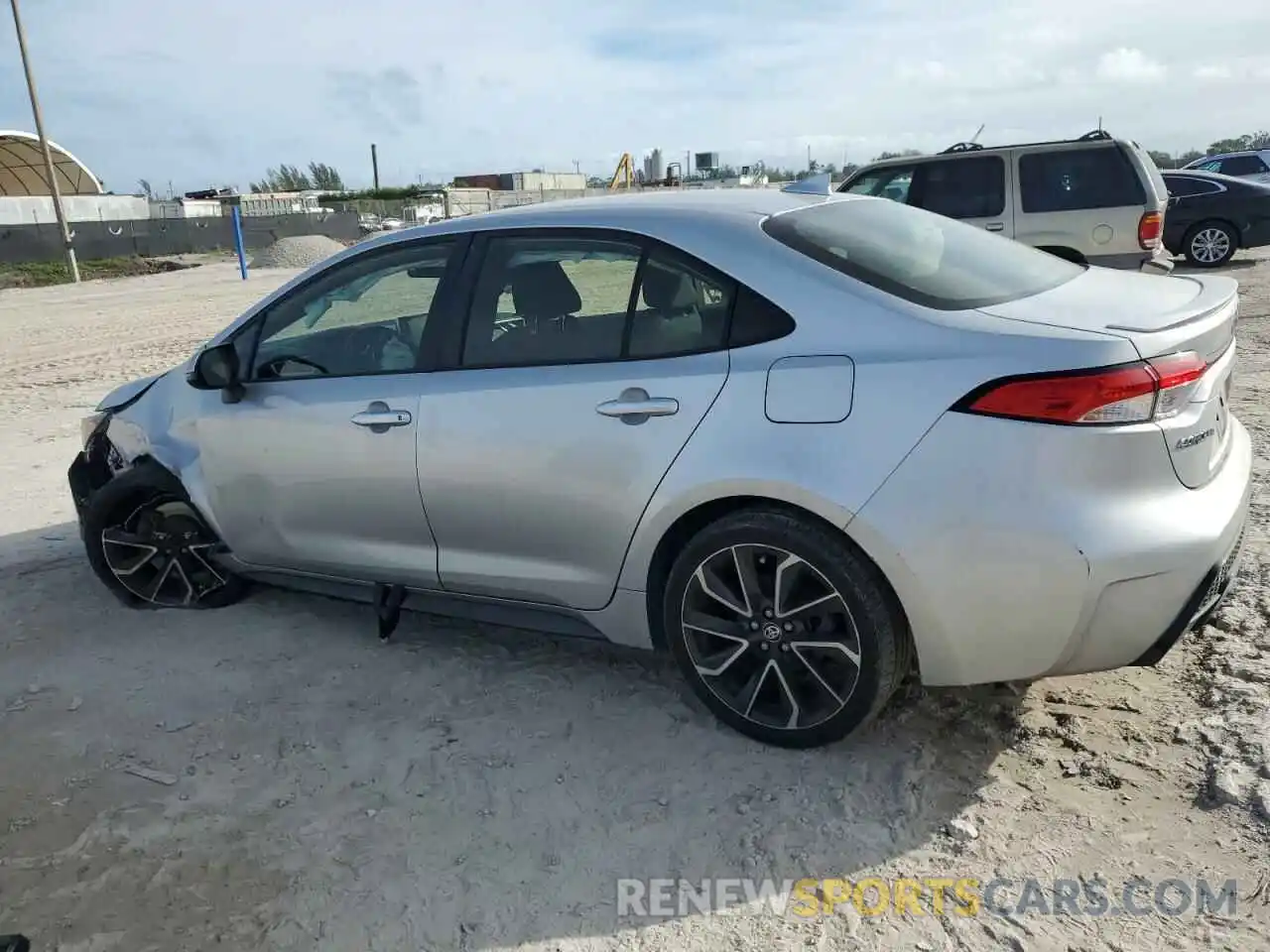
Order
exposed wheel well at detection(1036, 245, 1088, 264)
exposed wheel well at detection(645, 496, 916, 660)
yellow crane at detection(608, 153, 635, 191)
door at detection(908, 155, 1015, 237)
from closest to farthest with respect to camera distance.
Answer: exposed wheel well at detection(645, 496, 916, 660), exposed wheel well at detection(1036, 245, 1088, 264), door at detection(908, 155, 1015, 237), yellow crane at detection(608, 153, 635, 191)

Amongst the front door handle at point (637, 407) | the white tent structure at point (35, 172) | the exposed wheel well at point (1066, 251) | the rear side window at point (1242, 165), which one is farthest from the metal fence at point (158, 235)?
the front door handle at point (637, 407)

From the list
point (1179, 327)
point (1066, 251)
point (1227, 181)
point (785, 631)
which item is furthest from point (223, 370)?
point (1227, 181)

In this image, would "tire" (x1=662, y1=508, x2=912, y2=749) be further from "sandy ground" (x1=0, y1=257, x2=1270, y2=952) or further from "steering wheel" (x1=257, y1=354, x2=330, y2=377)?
"steering wheel" (x1=257, y1=354, x2=330, y2=377)

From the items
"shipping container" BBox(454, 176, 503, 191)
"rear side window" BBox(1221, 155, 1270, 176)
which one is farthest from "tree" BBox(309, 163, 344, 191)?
"rear side window" BBox(1221, 155, 1270, 176)

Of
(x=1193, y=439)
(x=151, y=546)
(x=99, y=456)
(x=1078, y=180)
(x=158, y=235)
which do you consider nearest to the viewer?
(x=1193, y=439)

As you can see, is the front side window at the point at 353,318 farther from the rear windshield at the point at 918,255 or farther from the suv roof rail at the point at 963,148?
the suv roof rail at the point at 963,148

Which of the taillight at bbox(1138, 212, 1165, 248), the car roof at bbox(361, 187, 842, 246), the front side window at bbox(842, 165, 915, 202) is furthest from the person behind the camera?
the front side window at bbox(842, 165, 915, 202)

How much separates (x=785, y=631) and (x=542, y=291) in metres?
1.51

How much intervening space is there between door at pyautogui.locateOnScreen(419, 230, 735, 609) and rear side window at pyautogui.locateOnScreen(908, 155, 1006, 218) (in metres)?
7.73

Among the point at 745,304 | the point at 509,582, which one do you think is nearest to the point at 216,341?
the point at 509,582

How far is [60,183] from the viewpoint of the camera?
58969 millimetres

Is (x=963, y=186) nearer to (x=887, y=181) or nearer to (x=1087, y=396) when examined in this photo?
(x=887, y=181)

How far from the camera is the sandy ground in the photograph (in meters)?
Result: 2.52

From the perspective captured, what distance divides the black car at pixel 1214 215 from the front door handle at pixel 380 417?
14.9 m
